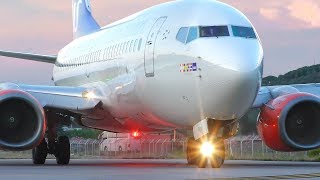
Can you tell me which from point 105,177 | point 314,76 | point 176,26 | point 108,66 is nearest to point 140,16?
point 108,66

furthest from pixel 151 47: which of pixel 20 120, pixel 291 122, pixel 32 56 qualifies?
pixel 32 56

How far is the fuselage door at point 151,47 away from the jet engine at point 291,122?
3.56 meters

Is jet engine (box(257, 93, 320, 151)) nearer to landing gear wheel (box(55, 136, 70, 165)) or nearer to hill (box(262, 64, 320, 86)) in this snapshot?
landing gear wheel (box(55, 136, 70, 165))

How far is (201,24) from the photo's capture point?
18.0 meters

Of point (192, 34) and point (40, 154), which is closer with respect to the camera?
point (192, 34)

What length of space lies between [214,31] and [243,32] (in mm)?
647

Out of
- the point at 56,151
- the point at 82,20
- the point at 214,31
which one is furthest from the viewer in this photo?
the point at 82,20

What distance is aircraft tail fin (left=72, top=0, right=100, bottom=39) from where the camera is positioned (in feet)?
108

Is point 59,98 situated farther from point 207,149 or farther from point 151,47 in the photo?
point 207,149

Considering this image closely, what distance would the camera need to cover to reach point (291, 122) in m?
20.9

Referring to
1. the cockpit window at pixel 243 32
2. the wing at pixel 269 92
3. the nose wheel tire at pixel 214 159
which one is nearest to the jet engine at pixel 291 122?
the wing at pixel 269 92

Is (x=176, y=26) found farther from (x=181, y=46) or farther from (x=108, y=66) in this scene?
(x=108, y=66)

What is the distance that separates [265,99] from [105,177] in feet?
27.2

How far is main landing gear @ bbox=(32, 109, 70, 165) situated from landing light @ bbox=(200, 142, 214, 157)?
23.2ft
